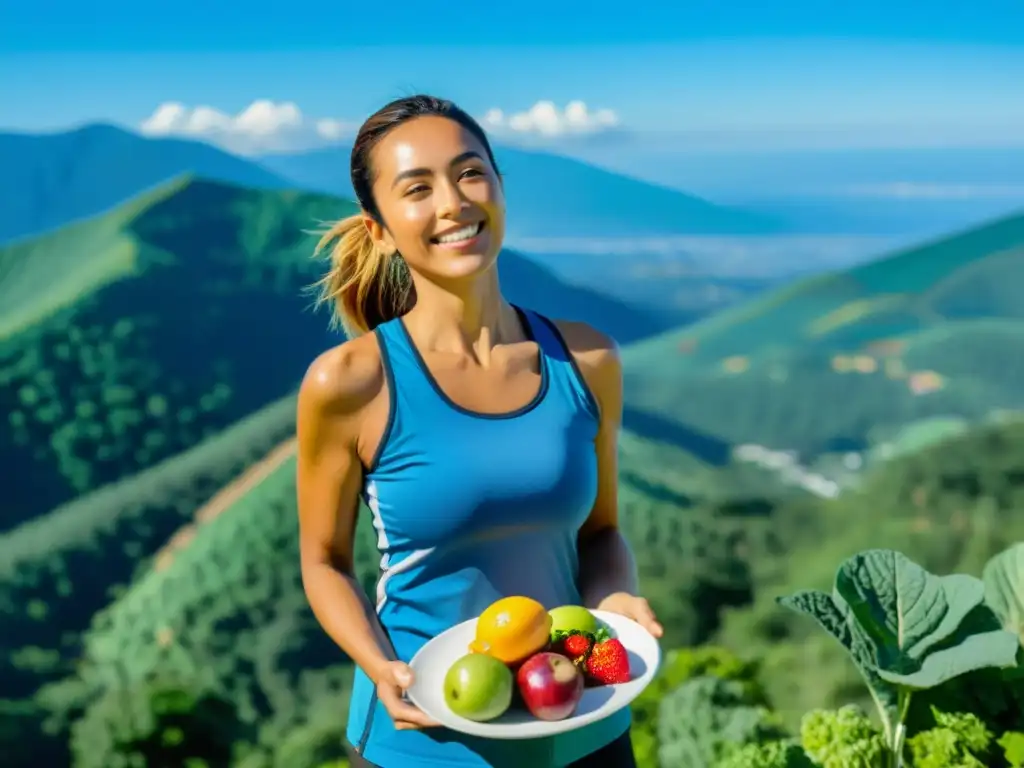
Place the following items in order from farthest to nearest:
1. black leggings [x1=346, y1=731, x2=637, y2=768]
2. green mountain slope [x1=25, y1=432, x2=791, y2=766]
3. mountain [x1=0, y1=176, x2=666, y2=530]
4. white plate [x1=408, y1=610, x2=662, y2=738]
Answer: mountain [x1=0, y1=176, x2=666, y2=530]
green mountain slope [x1=25, y1=432, x2=791, y2=766]
black leggings [x1=346, y1=731, x2=637, y2=768]
white plate [x1=408, y1=610, x2=662, y2=738]

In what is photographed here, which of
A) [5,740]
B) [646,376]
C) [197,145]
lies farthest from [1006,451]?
[197,145]

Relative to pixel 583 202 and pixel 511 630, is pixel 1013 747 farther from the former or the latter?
pixel 583 202

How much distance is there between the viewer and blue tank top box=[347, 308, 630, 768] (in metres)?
1.11

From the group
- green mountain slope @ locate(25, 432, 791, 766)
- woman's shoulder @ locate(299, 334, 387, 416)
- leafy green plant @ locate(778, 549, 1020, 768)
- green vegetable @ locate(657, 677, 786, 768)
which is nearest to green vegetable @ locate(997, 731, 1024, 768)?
leafy green plant @ locate(778, 549, 1020, 768)

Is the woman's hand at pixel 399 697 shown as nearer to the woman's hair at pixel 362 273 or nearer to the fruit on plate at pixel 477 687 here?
the fruit on plate at pixel 477 687

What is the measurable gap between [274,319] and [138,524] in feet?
5.99

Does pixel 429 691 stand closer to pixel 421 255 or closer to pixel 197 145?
Answer: pixel 421 255

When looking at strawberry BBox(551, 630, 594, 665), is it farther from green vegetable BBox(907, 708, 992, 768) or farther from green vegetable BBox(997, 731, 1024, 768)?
green vegetable BBox(997, 731, 1024, 768)

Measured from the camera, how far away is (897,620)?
2107 mm

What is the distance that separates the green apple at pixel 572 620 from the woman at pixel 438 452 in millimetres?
36

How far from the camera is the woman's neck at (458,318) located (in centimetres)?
119

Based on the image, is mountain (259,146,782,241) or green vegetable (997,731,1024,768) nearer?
green vegetable (997,731,1024,768)

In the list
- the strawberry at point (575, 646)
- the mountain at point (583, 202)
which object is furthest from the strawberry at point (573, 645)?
the mountain at point (583, 202)

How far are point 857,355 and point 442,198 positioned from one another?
611 cm
